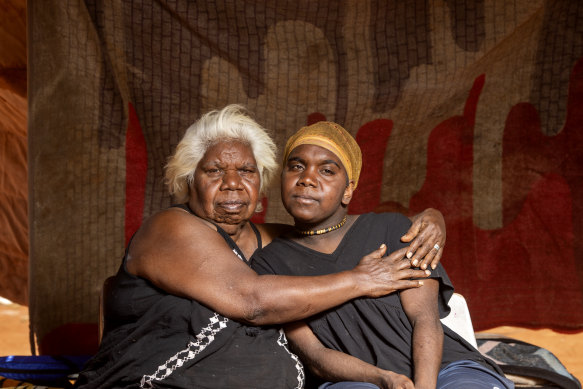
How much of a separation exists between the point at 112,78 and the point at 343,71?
1.51m

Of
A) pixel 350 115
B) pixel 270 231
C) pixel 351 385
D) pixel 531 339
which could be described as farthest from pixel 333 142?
pixel 531 339

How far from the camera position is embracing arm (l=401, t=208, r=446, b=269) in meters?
2.62

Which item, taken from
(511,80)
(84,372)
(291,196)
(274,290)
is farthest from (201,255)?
(511,80)

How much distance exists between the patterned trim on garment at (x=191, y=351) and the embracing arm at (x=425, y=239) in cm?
83

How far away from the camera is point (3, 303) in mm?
6527

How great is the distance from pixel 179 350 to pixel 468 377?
1.11 m

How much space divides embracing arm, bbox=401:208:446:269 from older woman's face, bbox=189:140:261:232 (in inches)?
28.5

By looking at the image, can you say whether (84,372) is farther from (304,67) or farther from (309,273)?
(304,67)

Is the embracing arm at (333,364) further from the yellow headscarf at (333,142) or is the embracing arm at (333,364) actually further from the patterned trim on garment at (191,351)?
the yellow headscarf at (333,142)

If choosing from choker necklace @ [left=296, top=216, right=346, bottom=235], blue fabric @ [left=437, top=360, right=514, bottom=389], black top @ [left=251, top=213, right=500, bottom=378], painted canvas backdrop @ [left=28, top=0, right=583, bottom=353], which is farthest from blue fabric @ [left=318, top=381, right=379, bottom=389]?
painted canvas backdrop @ [left=28, top=0, right=583, bottom=353]

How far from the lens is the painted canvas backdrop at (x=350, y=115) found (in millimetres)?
3959

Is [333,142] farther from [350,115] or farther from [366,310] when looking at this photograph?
[350,115]

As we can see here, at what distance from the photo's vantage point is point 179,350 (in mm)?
2410

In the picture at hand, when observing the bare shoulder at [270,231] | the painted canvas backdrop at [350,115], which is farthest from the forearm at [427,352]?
the painted canvas backdrop at [350,115]
